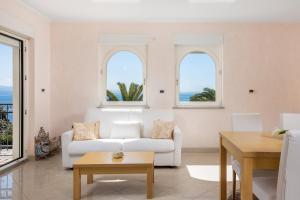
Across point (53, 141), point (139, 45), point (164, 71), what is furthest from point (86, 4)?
point (53, 141)

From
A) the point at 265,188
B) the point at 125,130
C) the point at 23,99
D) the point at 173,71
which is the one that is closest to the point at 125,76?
the point at 173,71

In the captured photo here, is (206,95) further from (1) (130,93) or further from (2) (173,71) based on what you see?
(1) (130,93)

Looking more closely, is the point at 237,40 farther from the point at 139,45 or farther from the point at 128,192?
the point at 128,192

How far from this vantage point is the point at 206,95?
A: 5.45 meters

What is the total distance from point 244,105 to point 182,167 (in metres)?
1.97

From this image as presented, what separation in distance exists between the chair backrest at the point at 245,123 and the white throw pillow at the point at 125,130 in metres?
1.88

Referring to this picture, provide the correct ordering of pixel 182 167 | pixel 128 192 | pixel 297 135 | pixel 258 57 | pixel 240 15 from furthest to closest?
pixel 258 57 < pixel 240 15 < pixel 182 167 < pixel 128 192 < pixel 297 135

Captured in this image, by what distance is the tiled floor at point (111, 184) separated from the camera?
3.04m

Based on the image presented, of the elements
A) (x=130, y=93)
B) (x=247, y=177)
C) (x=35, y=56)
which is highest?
(x=35, y=56)

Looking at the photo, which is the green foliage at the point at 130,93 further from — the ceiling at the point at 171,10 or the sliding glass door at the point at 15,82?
the sliding glass door at the point at 15,82

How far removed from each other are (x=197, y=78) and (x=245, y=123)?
246cm

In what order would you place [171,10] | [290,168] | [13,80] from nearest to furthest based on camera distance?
1. [290,168]
2. [13,80]
3. [171,10]

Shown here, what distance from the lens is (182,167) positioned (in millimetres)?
4230

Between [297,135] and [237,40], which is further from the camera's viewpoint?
[237,40]
